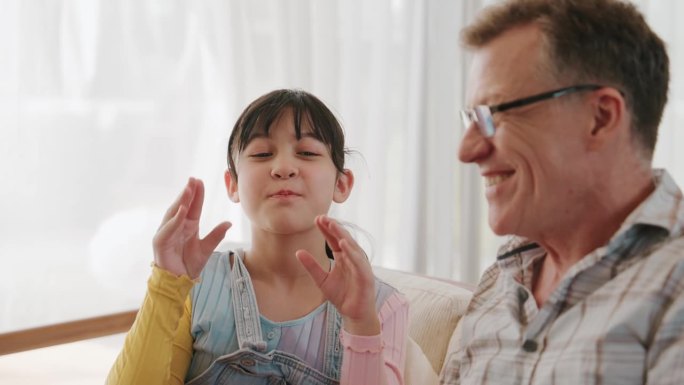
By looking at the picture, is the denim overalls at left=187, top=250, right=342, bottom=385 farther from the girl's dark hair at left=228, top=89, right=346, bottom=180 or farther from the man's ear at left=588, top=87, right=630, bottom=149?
the man's ear at left=588, top=87, right=630, bottom=149

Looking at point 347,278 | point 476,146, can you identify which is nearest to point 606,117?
point 476,146

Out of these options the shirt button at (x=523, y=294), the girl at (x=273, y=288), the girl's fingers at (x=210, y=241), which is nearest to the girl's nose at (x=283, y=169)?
the girl at (x=273, y=288)

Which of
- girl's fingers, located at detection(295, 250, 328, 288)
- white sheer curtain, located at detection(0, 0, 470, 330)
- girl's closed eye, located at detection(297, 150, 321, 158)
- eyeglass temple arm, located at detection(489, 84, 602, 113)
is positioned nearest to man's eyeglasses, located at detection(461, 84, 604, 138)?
eyeglass temple arm, located at detection(489, 84, 602, 113)

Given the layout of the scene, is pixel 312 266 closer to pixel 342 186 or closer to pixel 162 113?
pixel 342 186

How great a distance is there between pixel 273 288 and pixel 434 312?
1.21 feet

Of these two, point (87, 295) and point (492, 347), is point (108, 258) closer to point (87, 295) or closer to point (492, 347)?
point (87, 295)

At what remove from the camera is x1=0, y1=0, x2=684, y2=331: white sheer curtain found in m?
2.34

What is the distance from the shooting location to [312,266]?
153 centimetres

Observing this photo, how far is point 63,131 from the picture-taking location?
2.39 meters

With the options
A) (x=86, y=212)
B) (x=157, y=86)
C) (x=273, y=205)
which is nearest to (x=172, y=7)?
(x=157, y=86)

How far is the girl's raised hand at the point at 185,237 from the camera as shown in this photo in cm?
156

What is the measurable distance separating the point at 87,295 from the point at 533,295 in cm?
152

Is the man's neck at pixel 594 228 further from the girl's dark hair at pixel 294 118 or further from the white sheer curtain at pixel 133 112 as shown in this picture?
the white sheer curtain at pixel 133 112

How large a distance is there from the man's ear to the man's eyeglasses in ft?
0.06
